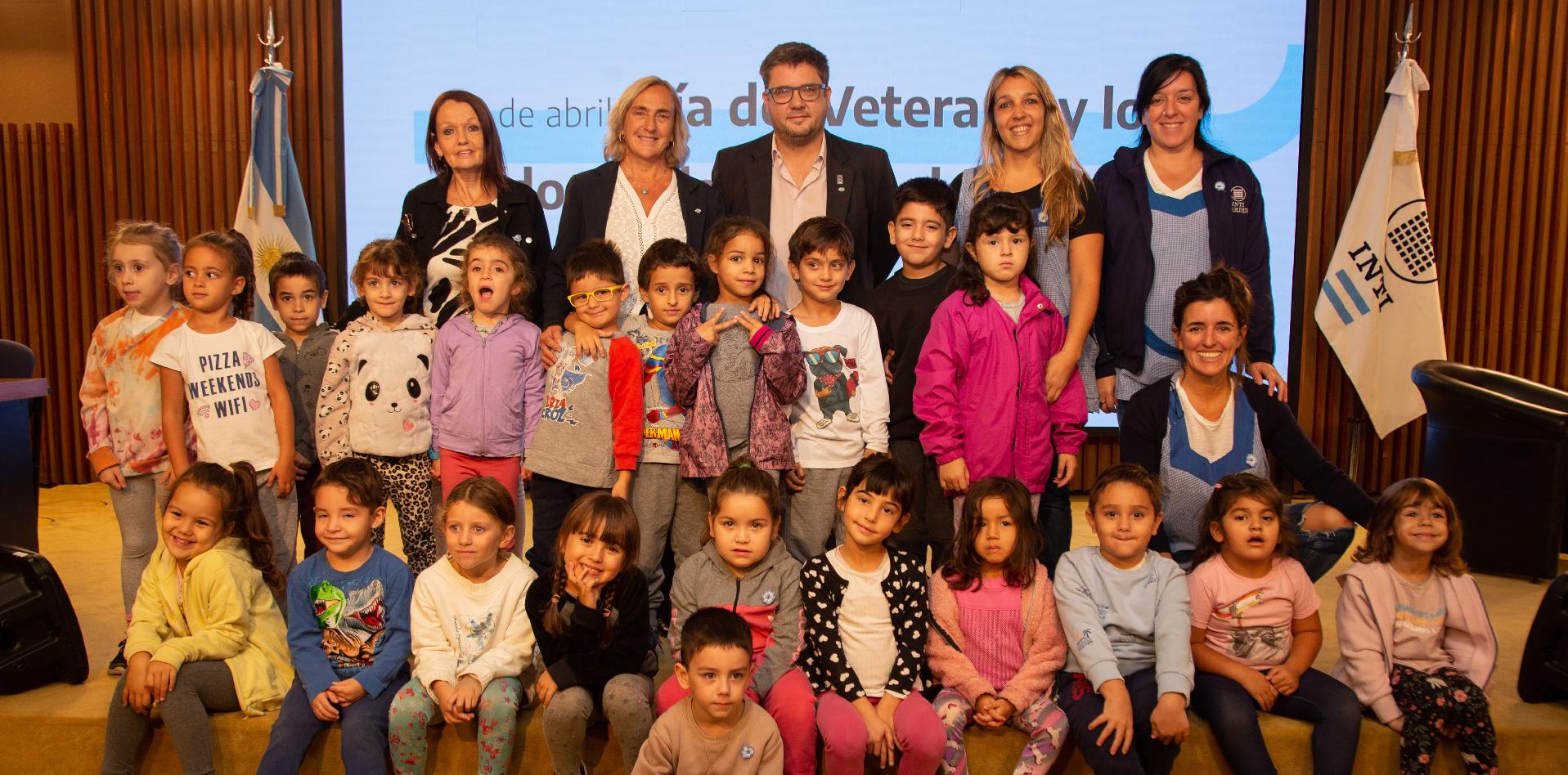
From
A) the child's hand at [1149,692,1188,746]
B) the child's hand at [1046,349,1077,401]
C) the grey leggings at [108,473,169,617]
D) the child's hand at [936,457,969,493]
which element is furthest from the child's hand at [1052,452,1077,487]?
the grey leggings at [108,473,169,617]

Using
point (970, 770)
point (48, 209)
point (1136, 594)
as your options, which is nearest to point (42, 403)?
point (48, 209)

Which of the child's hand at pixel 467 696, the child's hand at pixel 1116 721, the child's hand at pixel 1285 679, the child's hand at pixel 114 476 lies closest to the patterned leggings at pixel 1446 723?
the child's hand at pixel 1285 679

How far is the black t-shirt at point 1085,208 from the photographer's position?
9.72ft

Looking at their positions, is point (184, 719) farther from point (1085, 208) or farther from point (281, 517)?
point (1085, 208)

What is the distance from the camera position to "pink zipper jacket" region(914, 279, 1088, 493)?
9.11 ft

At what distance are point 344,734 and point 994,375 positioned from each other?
1826 millimetres

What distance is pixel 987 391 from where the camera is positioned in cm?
280

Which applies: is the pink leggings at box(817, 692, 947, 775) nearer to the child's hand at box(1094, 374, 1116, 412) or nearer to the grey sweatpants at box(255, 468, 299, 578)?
the child's hand at box(1094, 374, 1116, 412)

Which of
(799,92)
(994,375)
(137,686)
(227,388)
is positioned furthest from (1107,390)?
(137,686)

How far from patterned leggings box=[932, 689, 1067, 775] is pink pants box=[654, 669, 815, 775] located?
11.7 inches

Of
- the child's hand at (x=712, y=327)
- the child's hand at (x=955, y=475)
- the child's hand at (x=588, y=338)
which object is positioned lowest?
the child's hand at (x=955, y=475)

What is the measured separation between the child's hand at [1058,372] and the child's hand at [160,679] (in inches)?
90.7

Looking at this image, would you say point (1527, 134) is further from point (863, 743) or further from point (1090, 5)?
point (863, 743)

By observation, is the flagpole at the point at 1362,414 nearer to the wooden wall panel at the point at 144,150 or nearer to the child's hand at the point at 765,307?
the child's hand at the point at 765,307
